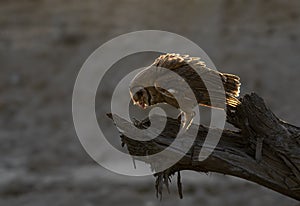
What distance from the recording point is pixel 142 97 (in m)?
2.02

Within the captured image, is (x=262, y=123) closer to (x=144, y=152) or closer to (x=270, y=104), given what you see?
(x=144, y=152)

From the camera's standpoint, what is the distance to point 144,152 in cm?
195

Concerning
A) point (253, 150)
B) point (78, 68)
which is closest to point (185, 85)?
point (253, 150)

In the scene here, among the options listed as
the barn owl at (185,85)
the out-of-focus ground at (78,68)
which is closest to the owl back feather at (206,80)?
the barn owl at (185,85)

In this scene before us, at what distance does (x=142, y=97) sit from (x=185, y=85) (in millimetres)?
124

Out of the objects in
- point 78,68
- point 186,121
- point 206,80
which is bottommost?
point 78,68

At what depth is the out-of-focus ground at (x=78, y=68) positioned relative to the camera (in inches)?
202

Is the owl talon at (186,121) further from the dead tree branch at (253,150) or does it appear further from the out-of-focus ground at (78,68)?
the out-of-focus ground at (78,68)

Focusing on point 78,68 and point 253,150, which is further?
point 78,68

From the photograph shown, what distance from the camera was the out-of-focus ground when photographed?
5125 mm

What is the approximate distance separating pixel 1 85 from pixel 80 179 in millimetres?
2044

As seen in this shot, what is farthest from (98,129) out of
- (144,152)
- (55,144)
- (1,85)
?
(144,152)

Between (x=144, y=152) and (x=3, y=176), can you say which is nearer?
(x=144, y=152)

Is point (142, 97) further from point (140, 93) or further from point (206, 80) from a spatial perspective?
point (206, 80)
